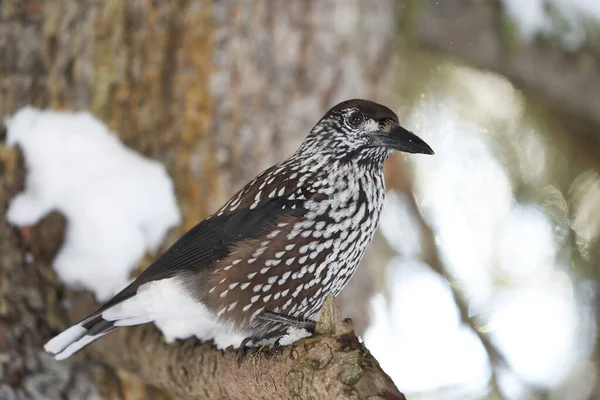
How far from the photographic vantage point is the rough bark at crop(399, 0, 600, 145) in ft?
10.3

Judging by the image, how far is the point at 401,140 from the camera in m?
2.13

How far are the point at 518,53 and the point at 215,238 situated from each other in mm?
1755

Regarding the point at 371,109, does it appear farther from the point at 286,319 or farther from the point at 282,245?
the point at 286,319

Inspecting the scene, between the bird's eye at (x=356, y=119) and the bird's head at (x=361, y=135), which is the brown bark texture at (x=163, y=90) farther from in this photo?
the bird's eye at (x=356, y=119)

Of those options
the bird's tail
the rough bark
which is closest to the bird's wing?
the bird's tail

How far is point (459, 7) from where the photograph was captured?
10.6 ft

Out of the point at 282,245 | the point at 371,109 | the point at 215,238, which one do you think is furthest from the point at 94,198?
the point at 371,109

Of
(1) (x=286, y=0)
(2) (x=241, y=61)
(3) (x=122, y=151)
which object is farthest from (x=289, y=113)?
(3) (x=122, y=151)

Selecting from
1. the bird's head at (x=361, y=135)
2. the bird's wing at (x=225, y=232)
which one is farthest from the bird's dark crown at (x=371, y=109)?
the bird's wing at (x=225, y=232)

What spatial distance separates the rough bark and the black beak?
1.24 meters

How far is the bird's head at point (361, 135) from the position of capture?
7.04ft

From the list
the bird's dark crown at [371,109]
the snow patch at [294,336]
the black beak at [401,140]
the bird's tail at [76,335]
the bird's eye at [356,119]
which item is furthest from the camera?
the bird's tail at [76,335]

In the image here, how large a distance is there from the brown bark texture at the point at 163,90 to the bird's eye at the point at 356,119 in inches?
34.7

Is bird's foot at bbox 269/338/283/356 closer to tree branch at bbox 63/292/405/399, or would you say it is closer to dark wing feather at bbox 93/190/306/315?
tree branch at bbox 63/292/405/399
